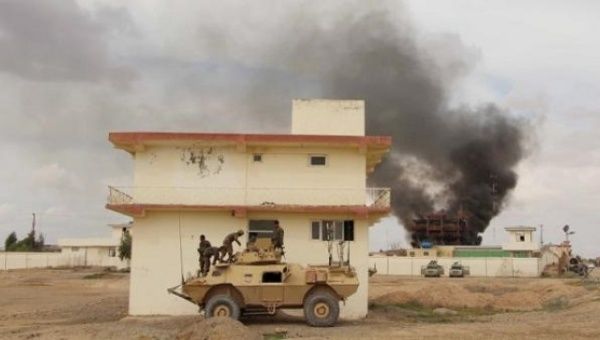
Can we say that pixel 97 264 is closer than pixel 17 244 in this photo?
Yes

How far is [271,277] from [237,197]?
468cm

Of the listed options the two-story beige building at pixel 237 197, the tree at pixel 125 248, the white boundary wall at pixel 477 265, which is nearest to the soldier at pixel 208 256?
the two-story beige building at pixel 237 197

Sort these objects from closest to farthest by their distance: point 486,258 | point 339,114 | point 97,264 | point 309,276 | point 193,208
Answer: point 309,276 < point 193,208 < point 339,114 < point 486,258 < point 97,264

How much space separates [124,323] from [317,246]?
270 inches

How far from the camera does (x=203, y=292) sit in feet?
70.5

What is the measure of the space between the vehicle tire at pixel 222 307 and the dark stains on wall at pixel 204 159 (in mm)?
5632

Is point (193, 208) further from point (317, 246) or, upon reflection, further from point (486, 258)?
point (486, 258)

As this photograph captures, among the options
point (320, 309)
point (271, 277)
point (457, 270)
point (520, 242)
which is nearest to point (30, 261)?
Answer: point (457, 270)

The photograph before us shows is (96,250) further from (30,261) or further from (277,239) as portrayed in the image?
(277,239)

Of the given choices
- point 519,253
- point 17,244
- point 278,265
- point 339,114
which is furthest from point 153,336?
point 17,244

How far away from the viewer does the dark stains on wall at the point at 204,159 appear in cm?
2558

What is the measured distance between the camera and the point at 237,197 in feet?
83.2

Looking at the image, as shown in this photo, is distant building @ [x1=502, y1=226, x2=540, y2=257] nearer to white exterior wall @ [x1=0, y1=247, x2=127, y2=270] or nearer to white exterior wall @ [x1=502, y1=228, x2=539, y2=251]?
white exterior wall @ [x1=502, y1=228, x2=539, y2=251]

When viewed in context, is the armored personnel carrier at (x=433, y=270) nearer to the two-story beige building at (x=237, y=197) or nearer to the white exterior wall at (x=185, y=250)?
the two-story beige building at (x=237, y=197)
